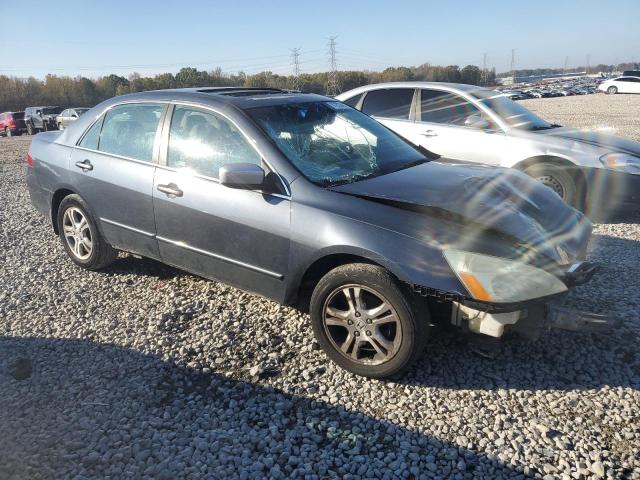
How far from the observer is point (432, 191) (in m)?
3.20

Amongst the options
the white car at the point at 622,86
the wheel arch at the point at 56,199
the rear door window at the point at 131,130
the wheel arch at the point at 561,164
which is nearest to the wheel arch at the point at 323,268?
the rear door window at the point at 131,130

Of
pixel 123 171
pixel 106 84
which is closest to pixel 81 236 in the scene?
pixel 123 171

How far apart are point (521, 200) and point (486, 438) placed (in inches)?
64.5

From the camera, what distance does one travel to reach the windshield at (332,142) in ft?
11.1

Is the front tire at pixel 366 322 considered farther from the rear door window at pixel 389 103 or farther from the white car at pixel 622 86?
the white car at pixel 622 86

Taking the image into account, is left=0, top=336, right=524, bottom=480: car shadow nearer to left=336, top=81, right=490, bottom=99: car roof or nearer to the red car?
left=336, top=81, right=490, bottom=99: car roof

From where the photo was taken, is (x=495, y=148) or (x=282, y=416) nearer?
(x=282, y=416)

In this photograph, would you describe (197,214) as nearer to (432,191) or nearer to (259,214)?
(259,214)

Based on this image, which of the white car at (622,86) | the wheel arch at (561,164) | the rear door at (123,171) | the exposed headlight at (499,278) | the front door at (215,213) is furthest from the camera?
the white car at (622,86)

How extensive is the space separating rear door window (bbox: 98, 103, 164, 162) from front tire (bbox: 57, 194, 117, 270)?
0.63 m

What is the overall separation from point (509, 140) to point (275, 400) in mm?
4736

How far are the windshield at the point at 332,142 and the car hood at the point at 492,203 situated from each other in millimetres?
183

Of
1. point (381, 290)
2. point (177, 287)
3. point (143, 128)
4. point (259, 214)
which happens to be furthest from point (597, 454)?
point (143, 128)

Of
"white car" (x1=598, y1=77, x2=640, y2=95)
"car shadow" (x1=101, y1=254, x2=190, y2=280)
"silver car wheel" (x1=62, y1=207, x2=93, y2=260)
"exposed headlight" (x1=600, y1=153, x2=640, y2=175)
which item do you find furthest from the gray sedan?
"white car" (x1=598, y1=77, x2=640, y2=95)
